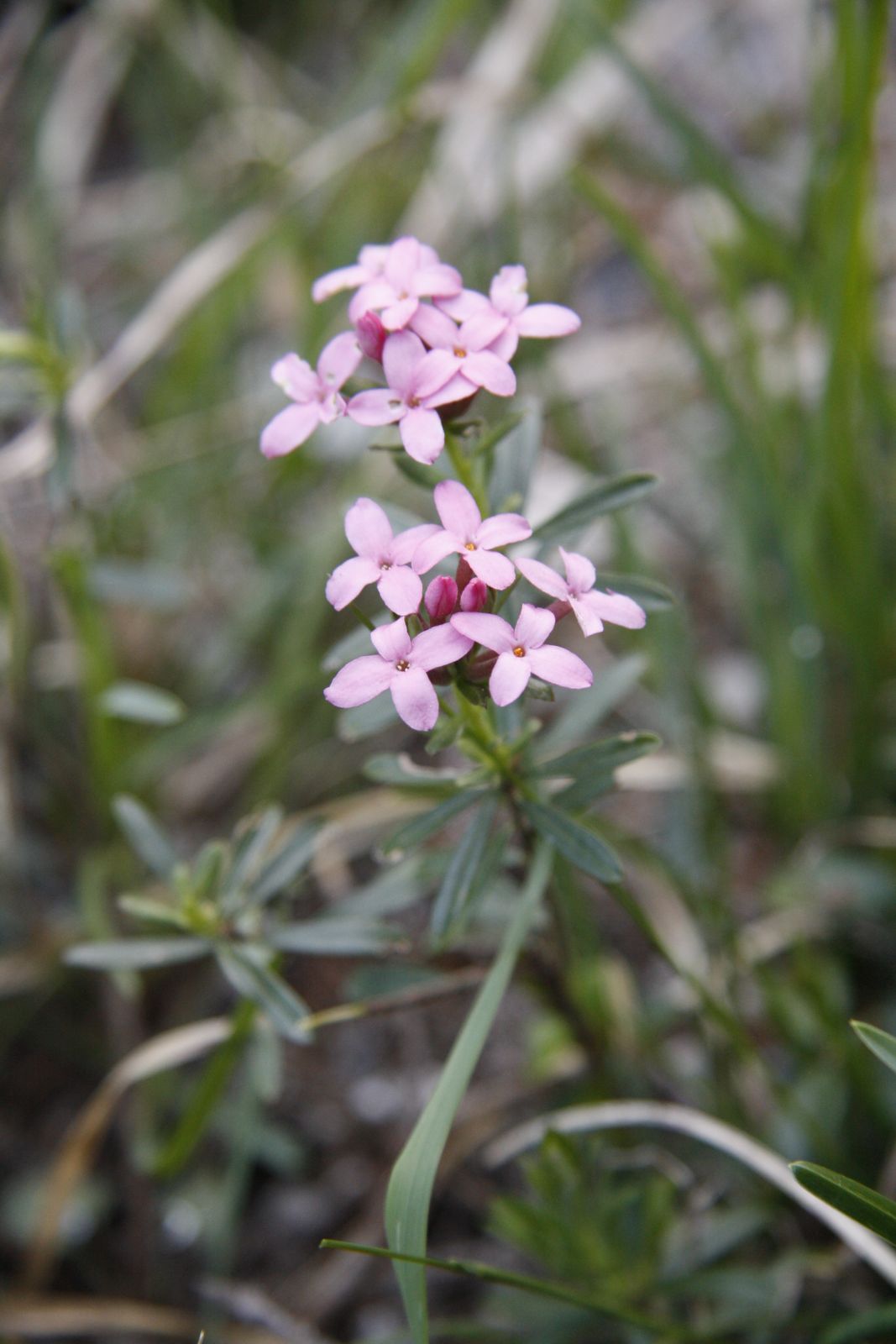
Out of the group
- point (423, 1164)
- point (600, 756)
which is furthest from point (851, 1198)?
point (600, 756)

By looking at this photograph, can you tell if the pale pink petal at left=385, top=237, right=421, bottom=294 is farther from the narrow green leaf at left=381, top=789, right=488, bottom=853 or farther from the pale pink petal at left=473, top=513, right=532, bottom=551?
the narrow green leaf at left=381, top=789, right=488, bottom=853

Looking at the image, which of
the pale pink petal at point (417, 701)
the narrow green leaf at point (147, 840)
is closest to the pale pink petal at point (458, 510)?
the pale pink petal at point (417, 701)

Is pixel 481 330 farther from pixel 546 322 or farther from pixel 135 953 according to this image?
pixel 135 953

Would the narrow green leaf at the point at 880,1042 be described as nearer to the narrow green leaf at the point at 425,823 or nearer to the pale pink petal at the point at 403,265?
the narrow green leaf at the point at 425,823

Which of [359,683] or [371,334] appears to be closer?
[359,683]

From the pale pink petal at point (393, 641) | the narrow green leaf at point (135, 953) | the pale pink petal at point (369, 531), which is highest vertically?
the pale pink petal at point (369, 531)

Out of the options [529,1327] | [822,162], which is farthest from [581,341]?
[529,1327]

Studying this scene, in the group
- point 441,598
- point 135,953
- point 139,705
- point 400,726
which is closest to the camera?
point 441,598
